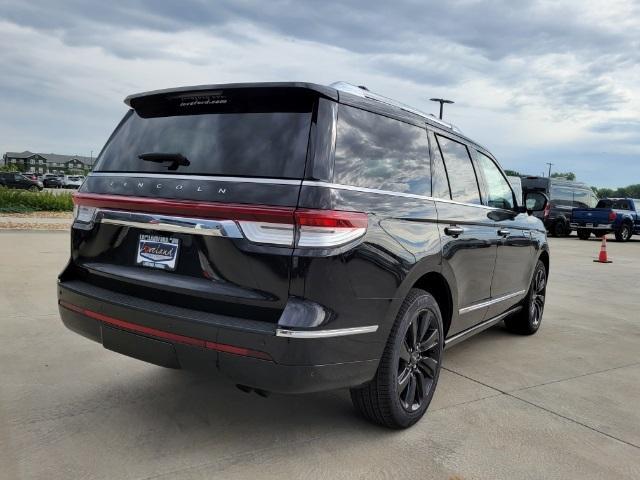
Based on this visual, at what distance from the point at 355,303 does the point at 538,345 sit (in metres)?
3.38

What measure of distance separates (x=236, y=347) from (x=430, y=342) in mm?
1383

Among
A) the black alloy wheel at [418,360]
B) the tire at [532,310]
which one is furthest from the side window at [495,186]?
the black alloy wheel at [418,360]

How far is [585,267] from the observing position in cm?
1216

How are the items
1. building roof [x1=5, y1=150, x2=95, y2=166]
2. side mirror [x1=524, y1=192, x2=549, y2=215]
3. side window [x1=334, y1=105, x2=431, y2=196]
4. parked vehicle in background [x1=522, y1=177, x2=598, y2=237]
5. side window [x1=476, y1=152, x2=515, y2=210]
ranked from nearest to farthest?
1. side window [x1=334, y1=105, x2=431, y2=196]
2. side window [x1=476, y1=152, x2=515, y2=210]
3. side mirror [x1=524, y1=192, x2=549, y2=215]
4. parked vehicle in background [x1=522, y1=177, x2=598, y2=237]
5. building roof [x1=5, y1=150, x2=95, y2=166]

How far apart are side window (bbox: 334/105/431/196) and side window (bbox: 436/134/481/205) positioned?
32 cm

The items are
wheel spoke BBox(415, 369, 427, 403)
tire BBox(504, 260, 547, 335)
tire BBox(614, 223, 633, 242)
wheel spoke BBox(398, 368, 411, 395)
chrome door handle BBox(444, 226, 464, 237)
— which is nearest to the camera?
wheel spoke BBox(398, 368, 411, 395)

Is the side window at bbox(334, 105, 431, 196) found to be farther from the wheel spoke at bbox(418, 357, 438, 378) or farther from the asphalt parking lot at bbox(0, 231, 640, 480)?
the asphalt parking lot at bbox(0, 231, 640, 480)

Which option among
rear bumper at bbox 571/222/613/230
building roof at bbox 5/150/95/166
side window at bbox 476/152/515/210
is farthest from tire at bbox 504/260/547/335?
building roof at bbox 5/150/95/166

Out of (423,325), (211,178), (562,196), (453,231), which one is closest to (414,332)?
(423,325)

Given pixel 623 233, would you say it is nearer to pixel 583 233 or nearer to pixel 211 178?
pixel 583 233

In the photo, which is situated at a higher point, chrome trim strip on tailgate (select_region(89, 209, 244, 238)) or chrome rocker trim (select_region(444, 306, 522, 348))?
chrome trim strip on tailgate (select_region(89, 209, 244, 238))

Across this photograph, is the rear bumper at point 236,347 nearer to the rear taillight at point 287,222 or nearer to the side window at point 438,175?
the rear taillight at point 287,222

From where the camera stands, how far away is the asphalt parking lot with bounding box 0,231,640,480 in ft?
9.16

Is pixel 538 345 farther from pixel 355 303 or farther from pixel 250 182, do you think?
pixel 250 182
